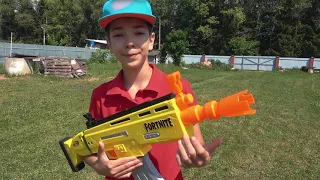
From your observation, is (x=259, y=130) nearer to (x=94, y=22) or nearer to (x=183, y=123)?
(x=183, y=123)

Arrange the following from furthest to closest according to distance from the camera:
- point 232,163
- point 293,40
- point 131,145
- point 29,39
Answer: point 29,39, point 293,40, point 232,163, point 131,145

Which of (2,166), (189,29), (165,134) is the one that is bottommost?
(2,166)

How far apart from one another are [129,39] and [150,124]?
0.53 metres

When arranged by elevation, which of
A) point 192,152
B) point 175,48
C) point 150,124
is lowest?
point 192,152

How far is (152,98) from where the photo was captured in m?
2.00

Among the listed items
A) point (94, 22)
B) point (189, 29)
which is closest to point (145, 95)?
point (189, 29)

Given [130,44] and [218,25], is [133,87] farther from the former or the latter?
[218,25]

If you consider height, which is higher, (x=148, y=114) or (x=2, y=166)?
(x=148, y=114)

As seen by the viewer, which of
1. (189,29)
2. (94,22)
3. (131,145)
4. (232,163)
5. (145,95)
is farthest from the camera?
(94,22)

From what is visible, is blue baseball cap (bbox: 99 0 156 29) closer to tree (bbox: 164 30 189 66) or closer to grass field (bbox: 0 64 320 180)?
grass field (bbox: 0 64 320 180)

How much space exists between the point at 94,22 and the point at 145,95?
6628 centimetres

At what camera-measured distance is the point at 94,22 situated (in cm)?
6569

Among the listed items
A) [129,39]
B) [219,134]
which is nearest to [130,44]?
[129,39]

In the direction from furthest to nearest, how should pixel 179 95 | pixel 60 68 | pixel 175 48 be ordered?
pixel 175 48 < pixel 60 68 < pixel 179 95
